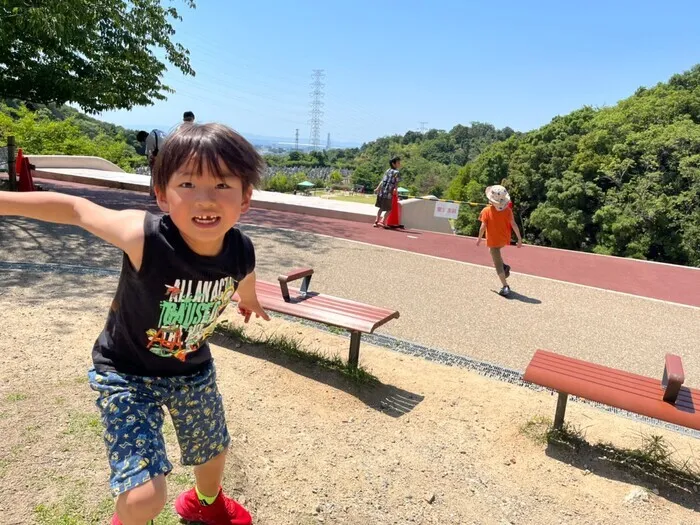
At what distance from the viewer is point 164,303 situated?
6.07ft

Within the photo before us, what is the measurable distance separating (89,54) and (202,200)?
11.8 metres

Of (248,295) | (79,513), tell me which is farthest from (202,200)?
(79,513)

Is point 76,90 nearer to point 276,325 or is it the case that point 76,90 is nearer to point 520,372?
point 276,325

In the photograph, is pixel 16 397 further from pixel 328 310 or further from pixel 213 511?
pixel 328 310

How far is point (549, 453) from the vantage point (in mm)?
3268

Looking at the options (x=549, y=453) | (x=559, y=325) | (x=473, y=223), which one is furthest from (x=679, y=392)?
(x=473, y=223)

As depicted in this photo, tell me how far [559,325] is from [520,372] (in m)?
1.71

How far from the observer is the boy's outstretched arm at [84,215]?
177cm

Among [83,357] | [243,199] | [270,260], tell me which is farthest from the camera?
[270,260]

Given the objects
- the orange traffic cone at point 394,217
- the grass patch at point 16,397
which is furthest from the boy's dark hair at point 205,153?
the orange traffic cone at point 394,217

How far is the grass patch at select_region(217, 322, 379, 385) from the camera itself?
403cm

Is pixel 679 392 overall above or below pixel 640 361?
above

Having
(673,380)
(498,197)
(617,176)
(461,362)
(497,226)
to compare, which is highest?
(617,176)

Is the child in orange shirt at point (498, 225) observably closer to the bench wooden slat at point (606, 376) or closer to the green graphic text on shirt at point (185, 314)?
the bench wooden slat at point (606, 376)
